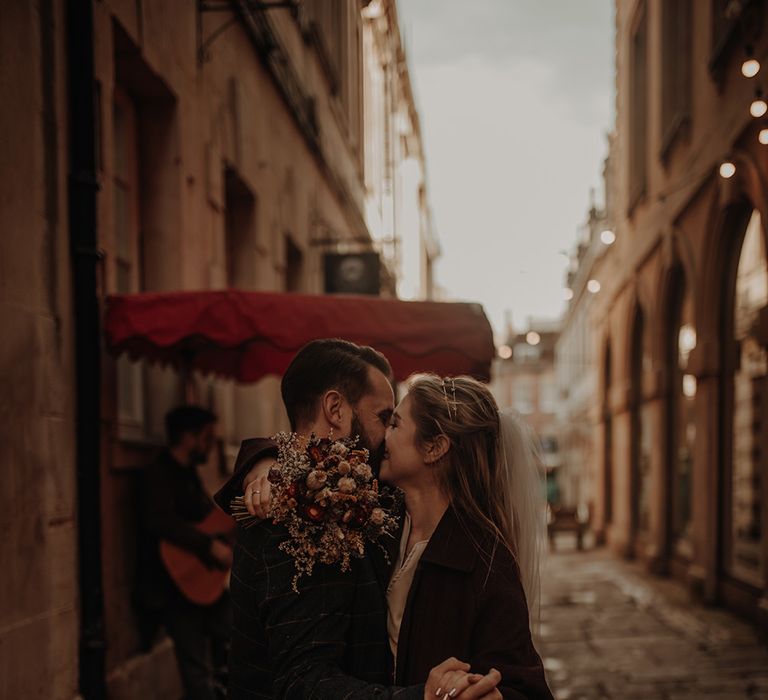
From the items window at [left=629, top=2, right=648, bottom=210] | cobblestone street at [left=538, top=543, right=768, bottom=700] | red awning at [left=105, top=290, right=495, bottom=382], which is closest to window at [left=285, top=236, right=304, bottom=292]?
cobblestone street at [left=538, top=543, right=768, bottom=700]

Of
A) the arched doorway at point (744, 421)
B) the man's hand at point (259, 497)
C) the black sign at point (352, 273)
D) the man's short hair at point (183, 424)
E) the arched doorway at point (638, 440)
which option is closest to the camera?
the man's hand at point (259, 497)

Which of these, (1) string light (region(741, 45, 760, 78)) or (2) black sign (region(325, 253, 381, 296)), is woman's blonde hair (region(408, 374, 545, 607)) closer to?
(1) string light (region(741, 45, 760, 78))

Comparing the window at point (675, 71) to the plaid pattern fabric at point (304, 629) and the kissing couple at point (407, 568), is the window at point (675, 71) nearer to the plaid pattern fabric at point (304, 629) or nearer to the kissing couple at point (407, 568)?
the kissing couple at point (407, 568)

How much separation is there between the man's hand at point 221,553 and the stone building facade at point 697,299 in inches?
227

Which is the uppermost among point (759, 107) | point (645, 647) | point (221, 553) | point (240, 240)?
point (759, 107)

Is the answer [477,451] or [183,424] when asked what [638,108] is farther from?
[477,451]

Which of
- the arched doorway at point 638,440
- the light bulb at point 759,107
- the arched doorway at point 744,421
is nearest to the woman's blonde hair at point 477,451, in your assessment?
Answer: the light bulb at point 759,107

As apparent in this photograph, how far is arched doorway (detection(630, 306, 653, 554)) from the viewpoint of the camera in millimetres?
18000

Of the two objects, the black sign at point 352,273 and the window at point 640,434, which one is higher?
the black sign at point 352,273

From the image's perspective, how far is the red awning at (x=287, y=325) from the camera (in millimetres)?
5496

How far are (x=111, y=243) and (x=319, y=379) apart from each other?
331cm

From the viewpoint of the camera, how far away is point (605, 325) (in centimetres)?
2405

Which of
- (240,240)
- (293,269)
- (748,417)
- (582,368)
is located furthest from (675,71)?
(582,368)

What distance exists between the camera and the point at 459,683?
2.26m
